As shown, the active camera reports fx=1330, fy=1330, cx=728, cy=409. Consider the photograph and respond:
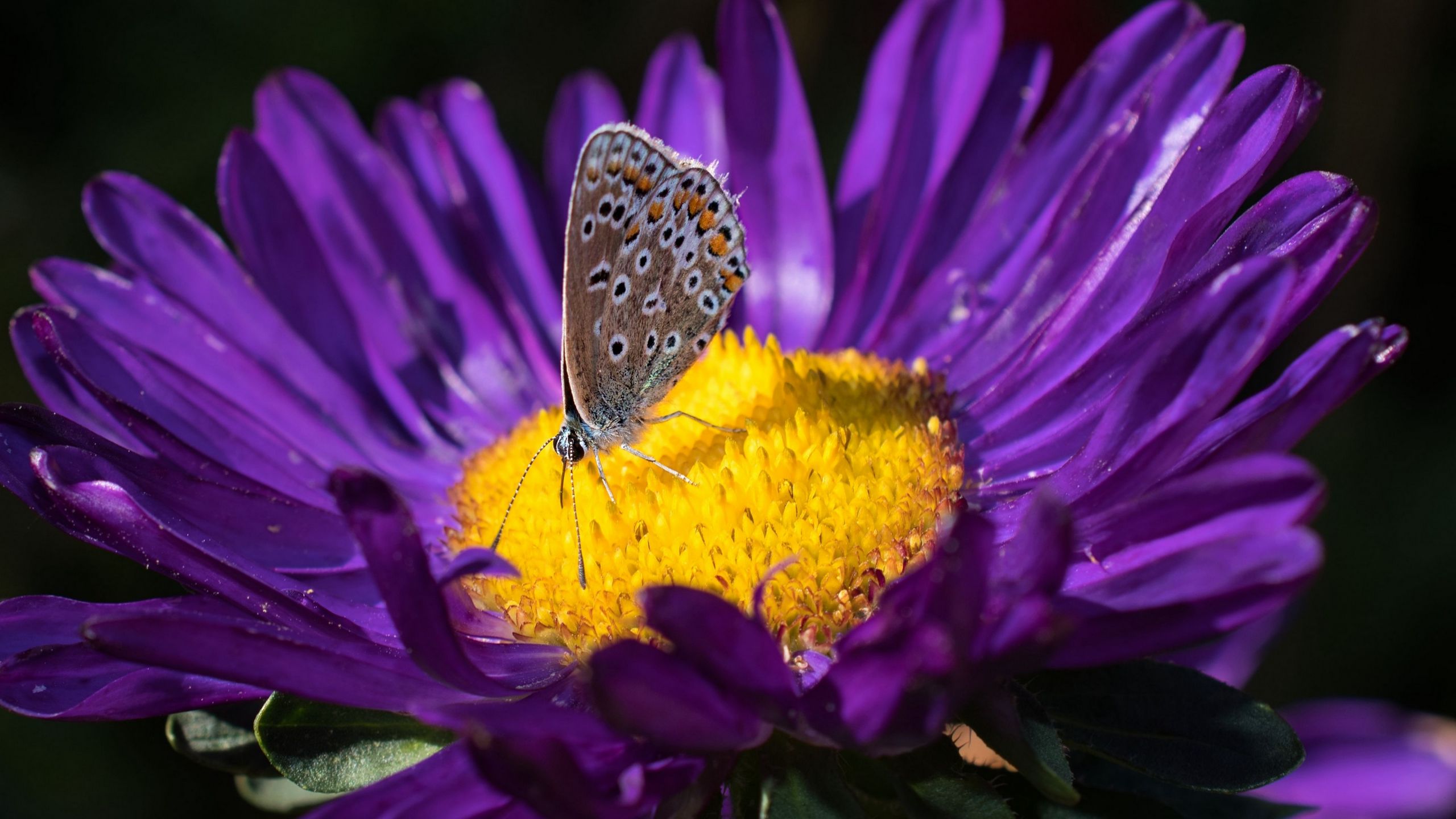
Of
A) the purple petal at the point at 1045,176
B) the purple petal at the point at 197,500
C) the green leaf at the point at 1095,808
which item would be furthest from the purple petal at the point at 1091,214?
the purple petal at the point at 197,500

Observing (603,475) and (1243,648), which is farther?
(1243,648)

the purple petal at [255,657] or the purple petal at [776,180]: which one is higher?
the purple petal at [776,180]

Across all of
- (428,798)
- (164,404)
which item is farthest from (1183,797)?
(164,404)

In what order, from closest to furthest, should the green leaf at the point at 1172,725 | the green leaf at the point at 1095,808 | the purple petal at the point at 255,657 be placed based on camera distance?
the purple petal at the point at 255,657 → the green leaf at the point at 1172,725 → the green leaf at the point at 1095,808

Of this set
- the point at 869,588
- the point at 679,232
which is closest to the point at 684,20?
the point at 679,232

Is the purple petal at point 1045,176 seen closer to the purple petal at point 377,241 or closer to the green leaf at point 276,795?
the purple petal at point 377,241

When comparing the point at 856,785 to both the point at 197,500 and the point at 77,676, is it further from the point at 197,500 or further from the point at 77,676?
the point at 197,500
